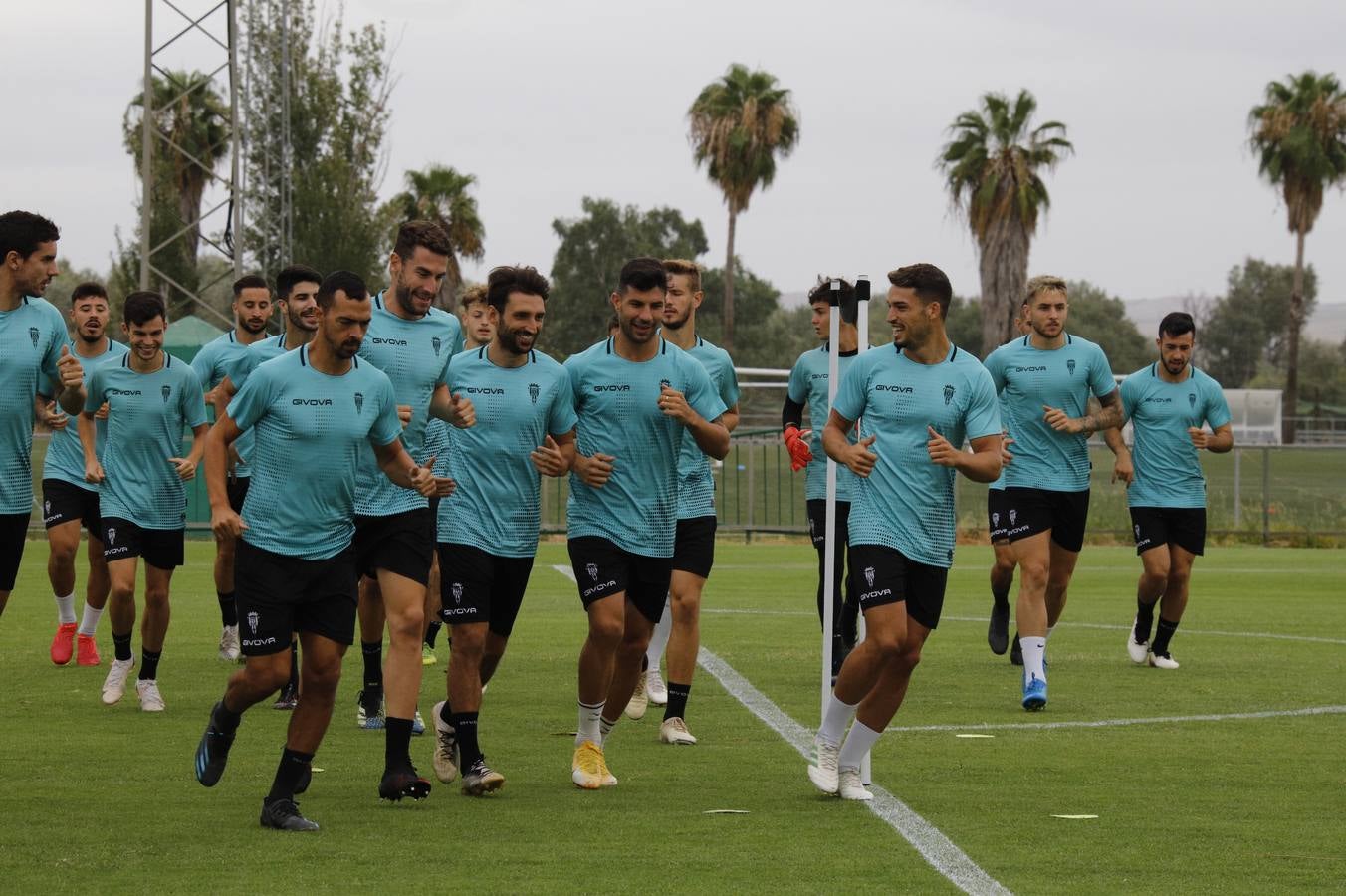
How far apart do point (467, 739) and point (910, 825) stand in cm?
204

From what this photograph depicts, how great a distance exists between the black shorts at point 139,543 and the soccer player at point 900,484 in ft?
15.8

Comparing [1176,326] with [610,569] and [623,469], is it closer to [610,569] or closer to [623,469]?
[623,469]

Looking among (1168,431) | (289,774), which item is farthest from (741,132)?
(289,774)

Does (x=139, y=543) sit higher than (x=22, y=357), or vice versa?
(x=22, y=357)

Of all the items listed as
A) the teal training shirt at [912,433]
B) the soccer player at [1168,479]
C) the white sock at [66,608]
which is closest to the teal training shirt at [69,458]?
the white sock at [66,608]

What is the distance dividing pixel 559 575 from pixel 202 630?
7747 mm

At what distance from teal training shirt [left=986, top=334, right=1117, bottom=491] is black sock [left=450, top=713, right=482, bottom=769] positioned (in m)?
5.21

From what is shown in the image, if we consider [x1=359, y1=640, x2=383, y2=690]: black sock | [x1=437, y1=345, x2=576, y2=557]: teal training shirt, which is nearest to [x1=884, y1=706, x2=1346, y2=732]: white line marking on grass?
[x1=359, y1=640, x2=383, y2=690]: black sock

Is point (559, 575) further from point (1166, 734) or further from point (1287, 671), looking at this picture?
point (1166, 734)

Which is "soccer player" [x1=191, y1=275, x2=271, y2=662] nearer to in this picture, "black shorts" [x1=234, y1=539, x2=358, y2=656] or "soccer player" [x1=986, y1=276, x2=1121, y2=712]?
"black shorts" [x1=234, y1=539, x2=358, y2=656]

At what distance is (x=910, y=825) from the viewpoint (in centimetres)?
769

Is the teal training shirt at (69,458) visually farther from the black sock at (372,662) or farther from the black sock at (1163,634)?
the black sock at (1163,634)

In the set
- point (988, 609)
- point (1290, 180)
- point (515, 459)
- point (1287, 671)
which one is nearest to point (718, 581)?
point (988, 609)

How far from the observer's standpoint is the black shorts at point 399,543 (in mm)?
8672
